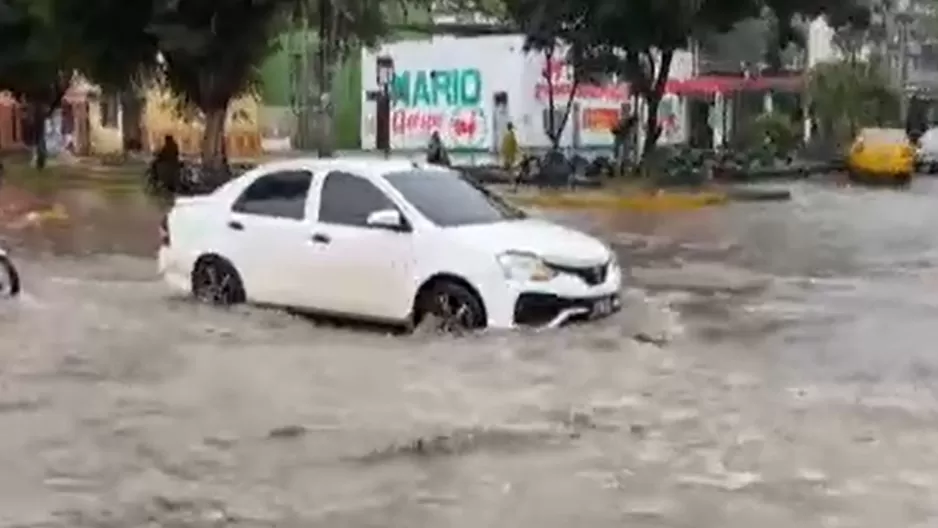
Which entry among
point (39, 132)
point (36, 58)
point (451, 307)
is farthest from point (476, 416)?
point (39, 132)

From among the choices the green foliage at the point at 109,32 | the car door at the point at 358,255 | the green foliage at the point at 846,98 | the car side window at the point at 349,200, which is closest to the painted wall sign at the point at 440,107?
the green foliage at the point at 846,98

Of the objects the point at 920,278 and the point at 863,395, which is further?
the point at 920,278

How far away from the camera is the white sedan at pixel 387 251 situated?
1527 cm

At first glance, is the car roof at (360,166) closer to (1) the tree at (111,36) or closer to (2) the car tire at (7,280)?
(2) the car tire at (7,280)

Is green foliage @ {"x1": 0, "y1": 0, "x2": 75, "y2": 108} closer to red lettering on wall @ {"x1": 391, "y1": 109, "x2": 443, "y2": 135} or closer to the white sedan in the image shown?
red lettering on wall @ {"x1": 391, "y1": 109, "x2": 443, "y2": 135}

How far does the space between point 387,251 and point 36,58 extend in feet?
110

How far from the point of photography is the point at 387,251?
15.8m

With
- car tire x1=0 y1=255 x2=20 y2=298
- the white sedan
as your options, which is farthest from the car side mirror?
car tire x1=0 y1=255 x2=20 y2=298

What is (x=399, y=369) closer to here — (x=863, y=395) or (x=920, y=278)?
(x=863, y=395)

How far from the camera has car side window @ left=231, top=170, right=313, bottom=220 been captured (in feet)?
54.9

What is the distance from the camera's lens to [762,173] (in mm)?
52094

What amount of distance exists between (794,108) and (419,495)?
6087 centimetres

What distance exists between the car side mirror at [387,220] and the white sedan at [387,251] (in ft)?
0.04

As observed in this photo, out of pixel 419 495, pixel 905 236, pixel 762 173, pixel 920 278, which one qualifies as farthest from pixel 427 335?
pixel 762 173
